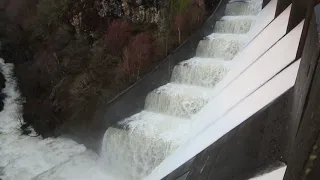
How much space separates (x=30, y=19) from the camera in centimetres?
1234

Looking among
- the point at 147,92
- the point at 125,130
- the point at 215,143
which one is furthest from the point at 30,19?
the point at 215,143

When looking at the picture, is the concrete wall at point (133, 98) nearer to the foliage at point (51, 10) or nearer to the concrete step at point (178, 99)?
the concrete step at point (178, 99)

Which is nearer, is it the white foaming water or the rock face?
the white foaming water

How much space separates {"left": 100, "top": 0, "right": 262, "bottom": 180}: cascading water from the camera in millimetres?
6023

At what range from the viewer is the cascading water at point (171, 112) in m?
6.02

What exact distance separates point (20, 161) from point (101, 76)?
3.30 metres

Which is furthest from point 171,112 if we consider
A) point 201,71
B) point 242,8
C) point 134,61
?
point 242,8

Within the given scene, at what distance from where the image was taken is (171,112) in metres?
6.83

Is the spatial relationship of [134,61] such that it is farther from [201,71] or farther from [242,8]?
[242,8]

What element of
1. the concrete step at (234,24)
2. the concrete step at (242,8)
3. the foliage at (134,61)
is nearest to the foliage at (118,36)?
the foliage at (134,61)

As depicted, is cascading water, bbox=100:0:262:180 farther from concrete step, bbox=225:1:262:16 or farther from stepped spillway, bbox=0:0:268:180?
concrete step, bbox=225:1:262:16

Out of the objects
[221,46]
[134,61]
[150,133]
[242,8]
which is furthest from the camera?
[242,8]

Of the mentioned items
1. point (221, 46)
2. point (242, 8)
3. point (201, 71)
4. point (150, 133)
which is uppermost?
point (242, 8)

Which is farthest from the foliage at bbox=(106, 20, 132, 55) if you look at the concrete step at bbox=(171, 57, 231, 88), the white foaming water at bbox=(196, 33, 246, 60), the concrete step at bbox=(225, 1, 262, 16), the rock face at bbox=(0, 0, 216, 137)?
the concrete step at bbox=(225, 1, 262, 16)
